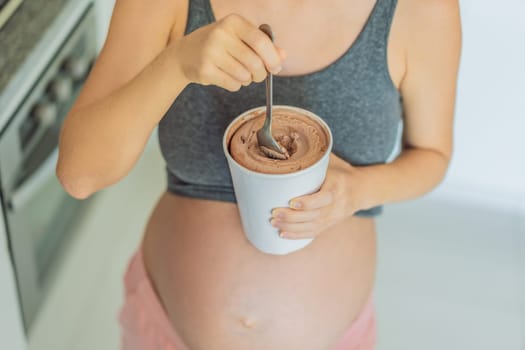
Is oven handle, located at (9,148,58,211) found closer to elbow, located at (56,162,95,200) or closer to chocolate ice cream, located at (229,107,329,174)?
elbow, located at (56,162,95,200)

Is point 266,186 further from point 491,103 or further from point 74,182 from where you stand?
point 491,103

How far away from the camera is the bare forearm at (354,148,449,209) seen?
2.83 ft

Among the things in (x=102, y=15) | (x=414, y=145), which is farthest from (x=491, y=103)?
(x=102, y=15)

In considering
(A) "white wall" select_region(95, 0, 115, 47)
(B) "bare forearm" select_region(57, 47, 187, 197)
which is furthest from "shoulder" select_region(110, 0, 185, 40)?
(A) "white wall" select_region(95, 0, 115, 47)

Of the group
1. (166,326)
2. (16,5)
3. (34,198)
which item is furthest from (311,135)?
(34,198)

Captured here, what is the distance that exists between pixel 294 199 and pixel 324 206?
0.18 ft

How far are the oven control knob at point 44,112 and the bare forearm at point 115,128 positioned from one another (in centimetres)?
33

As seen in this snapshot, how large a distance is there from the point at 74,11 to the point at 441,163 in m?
0.65

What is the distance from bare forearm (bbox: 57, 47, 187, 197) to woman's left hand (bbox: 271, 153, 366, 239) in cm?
17

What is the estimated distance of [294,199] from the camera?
69 centimetres

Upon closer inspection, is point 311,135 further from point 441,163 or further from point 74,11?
point 74,11

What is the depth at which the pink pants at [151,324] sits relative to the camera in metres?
0.95

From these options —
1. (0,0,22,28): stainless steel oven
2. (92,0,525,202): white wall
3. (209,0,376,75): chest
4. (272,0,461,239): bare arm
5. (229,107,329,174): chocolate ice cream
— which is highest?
(0,0,22,28): stainless steel oven

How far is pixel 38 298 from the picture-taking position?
1232mm
